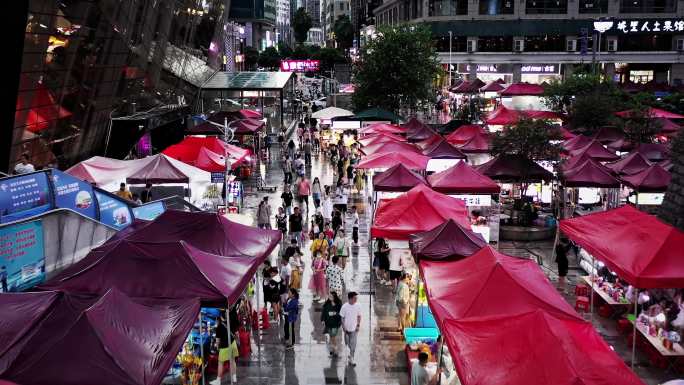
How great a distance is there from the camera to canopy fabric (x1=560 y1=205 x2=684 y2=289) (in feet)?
42.6

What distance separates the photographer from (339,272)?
625 inches

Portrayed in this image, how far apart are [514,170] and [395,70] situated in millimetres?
23891

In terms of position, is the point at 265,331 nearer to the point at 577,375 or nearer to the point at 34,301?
the point at 34,301

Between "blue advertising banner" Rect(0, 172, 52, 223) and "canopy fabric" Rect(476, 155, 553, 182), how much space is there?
14.6 meters

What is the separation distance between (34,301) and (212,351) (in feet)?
14.1

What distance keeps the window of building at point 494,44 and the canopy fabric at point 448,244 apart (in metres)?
66.7

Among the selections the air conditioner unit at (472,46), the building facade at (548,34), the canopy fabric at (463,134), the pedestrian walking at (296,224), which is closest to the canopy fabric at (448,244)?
the pedestrian walking at (296,224)

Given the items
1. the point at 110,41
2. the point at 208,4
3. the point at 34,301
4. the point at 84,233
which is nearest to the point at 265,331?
the point at 84,233

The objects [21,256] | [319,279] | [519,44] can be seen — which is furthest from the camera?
[519,44]

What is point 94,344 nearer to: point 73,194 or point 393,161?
point 73,194

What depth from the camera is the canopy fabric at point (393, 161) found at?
2483 centimetres

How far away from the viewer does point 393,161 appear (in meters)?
24.8

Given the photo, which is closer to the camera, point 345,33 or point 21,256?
point 21,256

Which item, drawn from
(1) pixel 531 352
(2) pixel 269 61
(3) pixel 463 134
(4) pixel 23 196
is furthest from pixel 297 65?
(1) pixel 531 352
